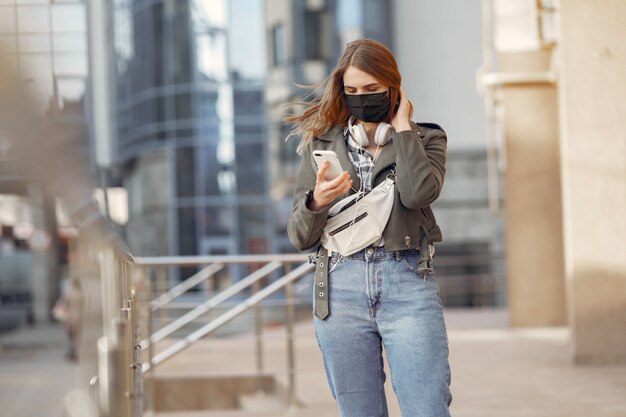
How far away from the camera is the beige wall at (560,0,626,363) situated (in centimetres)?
748

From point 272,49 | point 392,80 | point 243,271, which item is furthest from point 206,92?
point 392,80

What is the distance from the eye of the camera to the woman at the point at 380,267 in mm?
2770

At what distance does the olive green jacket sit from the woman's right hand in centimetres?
7

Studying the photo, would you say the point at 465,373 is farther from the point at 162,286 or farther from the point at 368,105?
the point at 368,105

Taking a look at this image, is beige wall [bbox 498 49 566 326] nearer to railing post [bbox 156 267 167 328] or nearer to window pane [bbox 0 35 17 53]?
railing post [bbox 156 267 167 328]

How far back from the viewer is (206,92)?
22688 mm

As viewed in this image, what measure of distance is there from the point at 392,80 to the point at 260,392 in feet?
19.0

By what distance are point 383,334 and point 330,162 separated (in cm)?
48

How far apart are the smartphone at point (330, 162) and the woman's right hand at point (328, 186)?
26 mm

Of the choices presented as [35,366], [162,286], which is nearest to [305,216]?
[35,366]

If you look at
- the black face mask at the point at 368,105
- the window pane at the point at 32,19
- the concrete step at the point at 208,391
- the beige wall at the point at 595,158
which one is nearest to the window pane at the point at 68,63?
the window pane at the point at 32,19

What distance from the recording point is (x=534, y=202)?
11672 mm

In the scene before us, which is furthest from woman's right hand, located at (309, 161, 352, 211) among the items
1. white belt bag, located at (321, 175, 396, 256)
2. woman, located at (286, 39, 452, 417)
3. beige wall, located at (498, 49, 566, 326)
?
beige wall, located at (498, 49, 566, 326)

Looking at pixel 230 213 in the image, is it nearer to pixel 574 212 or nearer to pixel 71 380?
pixel 574 212
